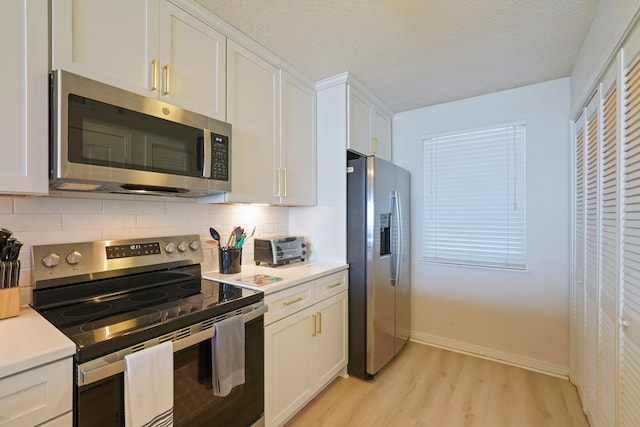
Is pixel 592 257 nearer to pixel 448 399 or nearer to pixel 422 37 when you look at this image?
pixel 448 399

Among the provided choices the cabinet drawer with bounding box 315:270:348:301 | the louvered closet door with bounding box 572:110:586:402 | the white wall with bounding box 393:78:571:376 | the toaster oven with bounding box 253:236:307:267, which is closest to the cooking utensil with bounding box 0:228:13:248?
the toaster oven with bounding box 253:236:307:267

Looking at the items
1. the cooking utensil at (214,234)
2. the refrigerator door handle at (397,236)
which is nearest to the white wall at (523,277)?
the refrigerator door handle at (397,236)

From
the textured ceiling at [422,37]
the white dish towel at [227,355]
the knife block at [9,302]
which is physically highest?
the textured ceiling at [422,37]

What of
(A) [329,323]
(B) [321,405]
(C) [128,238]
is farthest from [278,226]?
(B) [321,405]

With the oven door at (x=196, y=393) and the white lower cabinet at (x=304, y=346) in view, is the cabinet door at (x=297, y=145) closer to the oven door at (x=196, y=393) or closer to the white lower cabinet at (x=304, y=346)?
the white lower cabinet at (x=304, y=346)

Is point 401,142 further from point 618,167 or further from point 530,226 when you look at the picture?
point 618,167

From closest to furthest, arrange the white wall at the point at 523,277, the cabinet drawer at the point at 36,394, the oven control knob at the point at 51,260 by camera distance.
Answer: the cabinet drawer at the point at 36,394 < the oven control knob at the point at 51,260 < the white wall at the point at 523,277

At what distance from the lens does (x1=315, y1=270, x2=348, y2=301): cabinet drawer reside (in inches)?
80.8

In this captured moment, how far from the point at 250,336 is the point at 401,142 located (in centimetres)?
248

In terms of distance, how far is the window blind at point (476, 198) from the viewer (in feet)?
8.43

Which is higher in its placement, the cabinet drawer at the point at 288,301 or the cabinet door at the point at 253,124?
the cabinet door at the point at 253,124

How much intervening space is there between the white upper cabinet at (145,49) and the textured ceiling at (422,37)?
0.71 ft

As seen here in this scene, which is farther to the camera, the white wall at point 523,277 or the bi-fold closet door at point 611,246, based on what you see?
the white wall at point 523,277

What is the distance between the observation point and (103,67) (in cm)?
124
